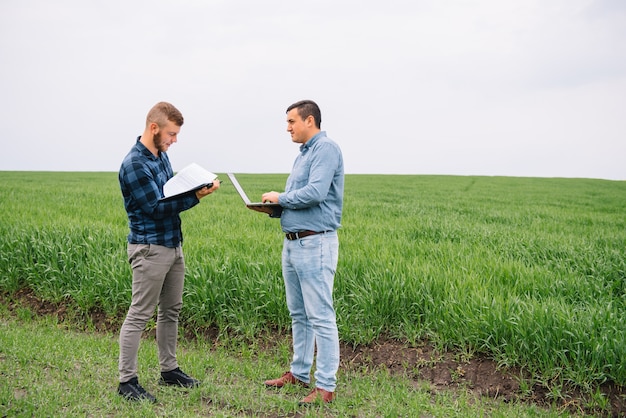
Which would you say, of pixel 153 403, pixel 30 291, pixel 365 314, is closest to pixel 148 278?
pixel 153 403

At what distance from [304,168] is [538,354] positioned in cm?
294

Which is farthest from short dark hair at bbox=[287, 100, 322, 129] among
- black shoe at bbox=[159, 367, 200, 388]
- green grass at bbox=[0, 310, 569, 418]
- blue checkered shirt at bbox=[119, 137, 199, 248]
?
black shoe at bbox=[159, 367, 200, 388]

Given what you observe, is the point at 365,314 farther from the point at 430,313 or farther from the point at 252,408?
the point at 252,408

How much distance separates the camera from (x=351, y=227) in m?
10.7

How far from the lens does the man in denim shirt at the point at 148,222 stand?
162 inches

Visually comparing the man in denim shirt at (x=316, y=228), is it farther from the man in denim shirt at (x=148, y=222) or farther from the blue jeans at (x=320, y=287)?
the man in denim shirt at (x=148, y=222)

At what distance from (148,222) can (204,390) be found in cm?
159

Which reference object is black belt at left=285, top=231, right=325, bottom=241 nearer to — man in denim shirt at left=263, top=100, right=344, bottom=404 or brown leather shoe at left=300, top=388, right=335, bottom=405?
man in denim shirt at left=263, top=100, right=344, bottom=404

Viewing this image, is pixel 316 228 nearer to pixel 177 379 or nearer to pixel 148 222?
pixel 148 222

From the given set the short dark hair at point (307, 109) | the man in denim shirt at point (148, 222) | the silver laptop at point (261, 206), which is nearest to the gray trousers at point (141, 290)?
the man in denim shirt at point (148, 222)

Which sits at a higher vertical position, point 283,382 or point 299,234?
point 299,234

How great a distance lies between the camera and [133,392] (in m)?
4.29

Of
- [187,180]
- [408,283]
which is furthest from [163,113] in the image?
[408,283]

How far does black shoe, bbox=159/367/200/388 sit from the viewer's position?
463 cm
